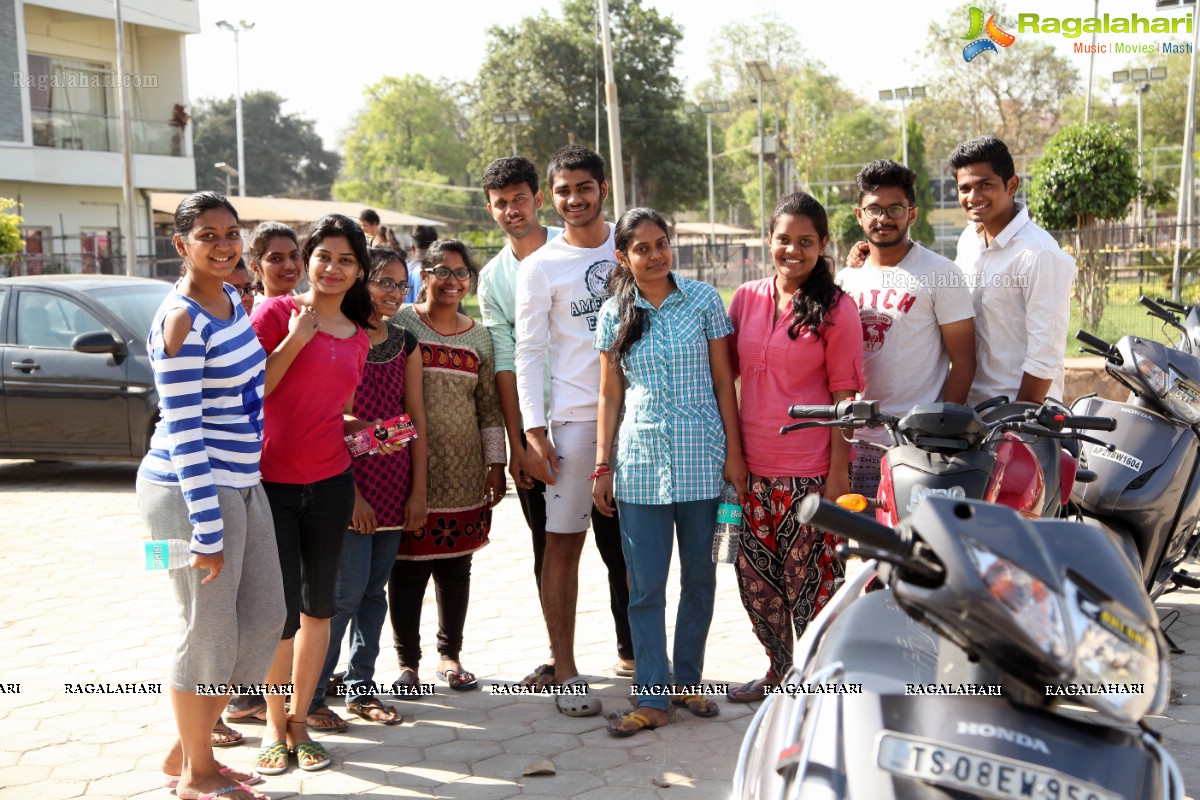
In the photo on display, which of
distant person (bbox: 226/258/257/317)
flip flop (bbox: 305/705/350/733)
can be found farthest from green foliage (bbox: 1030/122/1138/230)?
flip flop (bbox: 305/705/350/733)

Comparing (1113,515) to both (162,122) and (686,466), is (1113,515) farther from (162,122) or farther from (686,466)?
(162,122)

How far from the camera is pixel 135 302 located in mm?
9375

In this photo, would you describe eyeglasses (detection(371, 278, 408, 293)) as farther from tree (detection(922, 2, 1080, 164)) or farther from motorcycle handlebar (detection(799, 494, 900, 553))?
tree (detection(922, 2, 1080, 164))

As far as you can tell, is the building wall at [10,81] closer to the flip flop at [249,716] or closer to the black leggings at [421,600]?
the black leggings at [421,600]

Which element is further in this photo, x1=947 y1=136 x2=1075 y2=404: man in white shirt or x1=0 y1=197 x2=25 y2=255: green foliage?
x1=0 y1=197 x2=25 y2=255: green foliage

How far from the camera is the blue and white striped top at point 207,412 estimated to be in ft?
10.6

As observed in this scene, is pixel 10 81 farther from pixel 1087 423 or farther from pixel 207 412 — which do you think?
pixel 1087 423

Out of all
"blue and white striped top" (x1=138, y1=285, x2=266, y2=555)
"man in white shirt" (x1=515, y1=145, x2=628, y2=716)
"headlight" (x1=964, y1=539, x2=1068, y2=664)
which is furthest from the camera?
"man in white shirt" (x1=515, y1=145, x2=628, y2=716)

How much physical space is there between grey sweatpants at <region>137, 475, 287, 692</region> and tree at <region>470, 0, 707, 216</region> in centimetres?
3447

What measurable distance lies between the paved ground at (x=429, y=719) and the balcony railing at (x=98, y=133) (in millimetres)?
22837

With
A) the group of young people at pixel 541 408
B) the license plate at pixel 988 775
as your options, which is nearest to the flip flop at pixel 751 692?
the group of young people at pixel 541 408

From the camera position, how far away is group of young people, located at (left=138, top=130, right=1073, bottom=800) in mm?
3426

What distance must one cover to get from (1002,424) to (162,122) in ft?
97.0

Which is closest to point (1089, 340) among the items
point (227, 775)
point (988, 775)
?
point (988, 775)
